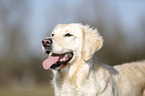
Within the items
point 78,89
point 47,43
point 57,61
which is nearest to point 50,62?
point 57,61

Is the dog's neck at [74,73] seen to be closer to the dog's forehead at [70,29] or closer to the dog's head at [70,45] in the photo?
the dog's head at [70,45]

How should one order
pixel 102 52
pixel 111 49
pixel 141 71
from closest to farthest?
pixel 141 71, pixel 102 52, pixel 111 49

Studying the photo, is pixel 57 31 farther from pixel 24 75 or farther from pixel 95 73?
pixel 24 75

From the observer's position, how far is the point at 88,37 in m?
4.73

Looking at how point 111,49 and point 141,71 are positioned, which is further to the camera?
point 111,49

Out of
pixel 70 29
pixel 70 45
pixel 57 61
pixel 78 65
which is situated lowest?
pixel 78 65

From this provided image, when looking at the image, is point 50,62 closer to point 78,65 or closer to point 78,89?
point 78,65

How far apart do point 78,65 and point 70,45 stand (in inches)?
14.9

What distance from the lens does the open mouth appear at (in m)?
4.55

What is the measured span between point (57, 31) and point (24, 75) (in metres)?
32.3

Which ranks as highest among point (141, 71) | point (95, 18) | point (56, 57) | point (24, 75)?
point (56, 57)

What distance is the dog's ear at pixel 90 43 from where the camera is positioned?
452cm

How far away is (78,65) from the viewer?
4609mm

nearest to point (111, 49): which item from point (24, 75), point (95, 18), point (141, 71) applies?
point (95, 18)
